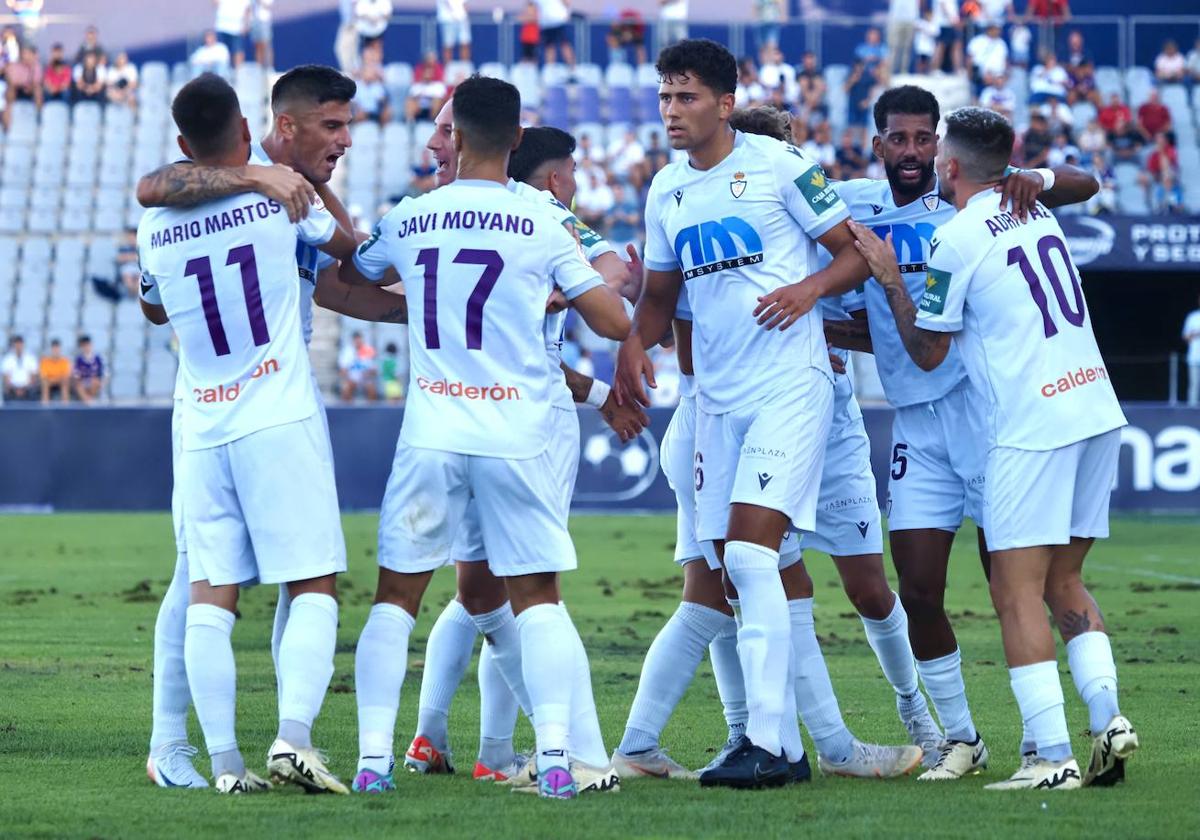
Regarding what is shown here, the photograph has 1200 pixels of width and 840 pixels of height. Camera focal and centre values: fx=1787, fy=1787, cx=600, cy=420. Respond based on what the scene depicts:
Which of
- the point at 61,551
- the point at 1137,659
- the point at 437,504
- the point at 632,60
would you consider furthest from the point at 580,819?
the point at 632,60

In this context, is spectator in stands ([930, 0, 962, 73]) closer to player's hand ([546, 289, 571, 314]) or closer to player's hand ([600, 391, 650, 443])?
player's hand ([600, 391, 650, 443])

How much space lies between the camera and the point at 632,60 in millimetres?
31156

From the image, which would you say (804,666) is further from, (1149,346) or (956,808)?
(1149,346)

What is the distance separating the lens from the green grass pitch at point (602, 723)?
17.5ft

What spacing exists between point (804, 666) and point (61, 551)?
41.8 ft

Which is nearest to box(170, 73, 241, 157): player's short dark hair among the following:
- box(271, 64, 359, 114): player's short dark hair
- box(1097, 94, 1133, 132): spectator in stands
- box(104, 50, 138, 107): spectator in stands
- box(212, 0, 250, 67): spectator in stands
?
box(271, 64, 359, 114): player's short dark hair

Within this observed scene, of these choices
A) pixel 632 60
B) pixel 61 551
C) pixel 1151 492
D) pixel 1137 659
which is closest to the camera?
pixel 1137 659

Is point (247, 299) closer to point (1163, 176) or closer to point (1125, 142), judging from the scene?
point (1163, 176)

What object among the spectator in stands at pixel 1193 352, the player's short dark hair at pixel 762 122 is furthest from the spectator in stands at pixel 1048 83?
the player's short dark hair at pixel 762 122

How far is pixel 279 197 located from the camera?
6012mm

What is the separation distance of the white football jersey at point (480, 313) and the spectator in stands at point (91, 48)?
26085 millimetres

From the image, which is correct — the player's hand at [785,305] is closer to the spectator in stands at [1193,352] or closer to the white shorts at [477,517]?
the white shorts at [477,517]

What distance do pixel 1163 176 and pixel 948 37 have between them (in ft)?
14.8

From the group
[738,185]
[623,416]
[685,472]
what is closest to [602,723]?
[685,472]
